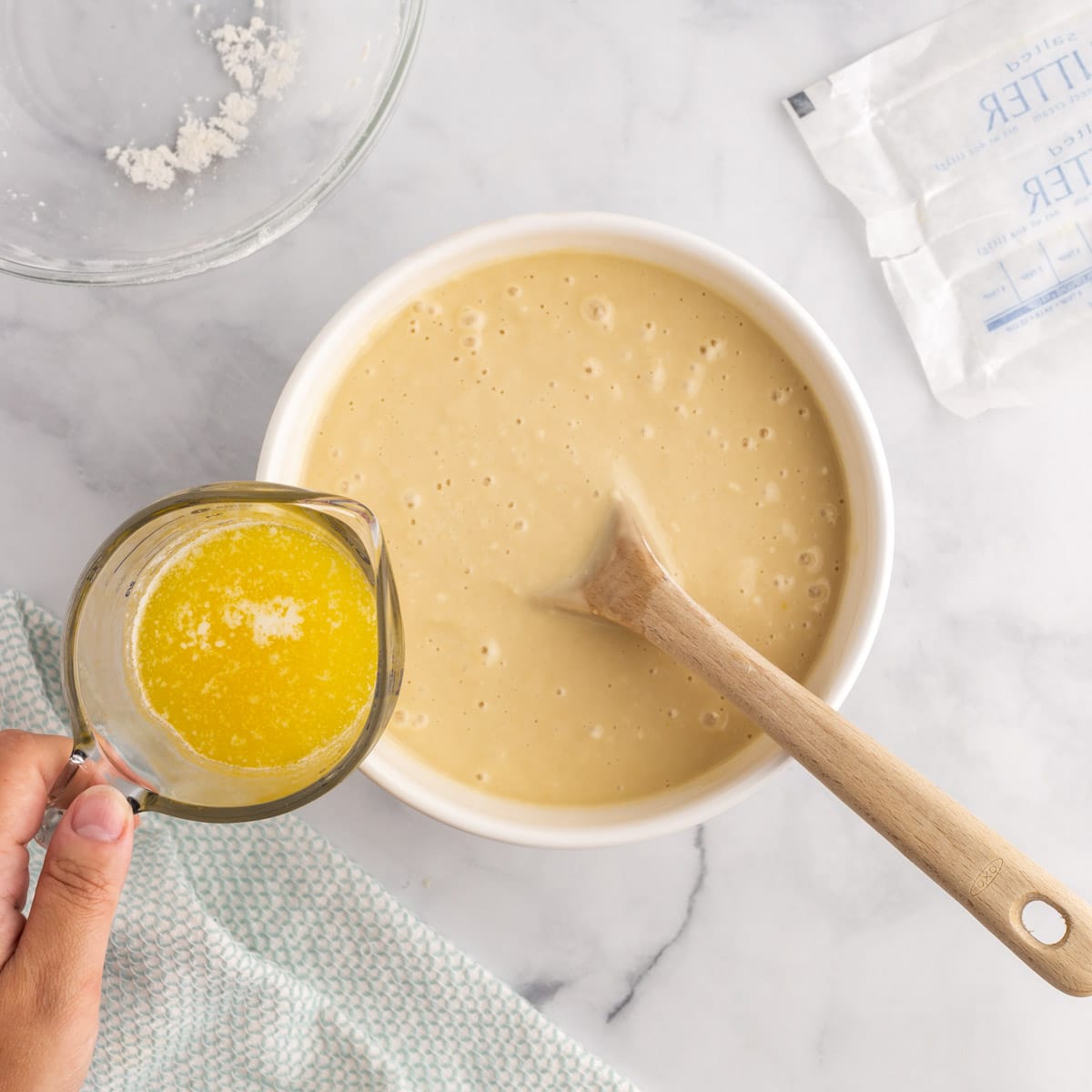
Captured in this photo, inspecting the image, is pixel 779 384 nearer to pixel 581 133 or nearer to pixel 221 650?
pixel 581 133

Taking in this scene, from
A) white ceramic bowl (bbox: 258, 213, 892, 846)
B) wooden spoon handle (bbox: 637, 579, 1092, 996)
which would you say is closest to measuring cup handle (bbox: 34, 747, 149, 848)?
white ceramic bowl (bbox: 258, 213, 892, 846)

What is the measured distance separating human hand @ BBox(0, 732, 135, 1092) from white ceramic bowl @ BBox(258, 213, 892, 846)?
0.23 metres

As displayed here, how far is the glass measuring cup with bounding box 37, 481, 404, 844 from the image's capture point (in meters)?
0.91

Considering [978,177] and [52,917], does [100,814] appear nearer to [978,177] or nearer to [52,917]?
[52,917]

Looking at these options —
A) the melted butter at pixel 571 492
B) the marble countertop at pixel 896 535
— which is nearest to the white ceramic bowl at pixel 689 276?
the melted butter at pixel 571 492

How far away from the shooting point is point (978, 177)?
4.03 feet

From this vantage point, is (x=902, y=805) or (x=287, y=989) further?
(x=287, y=989)

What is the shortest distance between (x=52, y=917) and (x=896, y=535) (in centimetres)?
90

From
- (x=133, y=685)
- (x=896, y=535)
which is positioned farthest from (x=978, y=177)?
(x=133, y=685)

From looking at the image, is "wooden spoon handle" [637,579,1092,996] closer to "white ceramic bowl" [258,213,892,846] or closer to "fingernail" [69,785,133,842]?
"white ceramic bowl" [258,213,892,846]

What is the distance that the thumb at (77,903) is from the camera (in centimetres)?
91

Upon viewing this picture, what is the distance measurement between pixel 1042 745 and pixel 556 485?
0.63m

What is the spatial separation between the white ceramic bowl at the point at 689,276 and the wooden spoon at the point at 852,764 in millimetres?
77

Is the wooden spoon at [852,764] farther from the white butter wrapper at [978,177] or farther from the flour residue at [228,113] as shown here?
the flour residue at [228,113]
